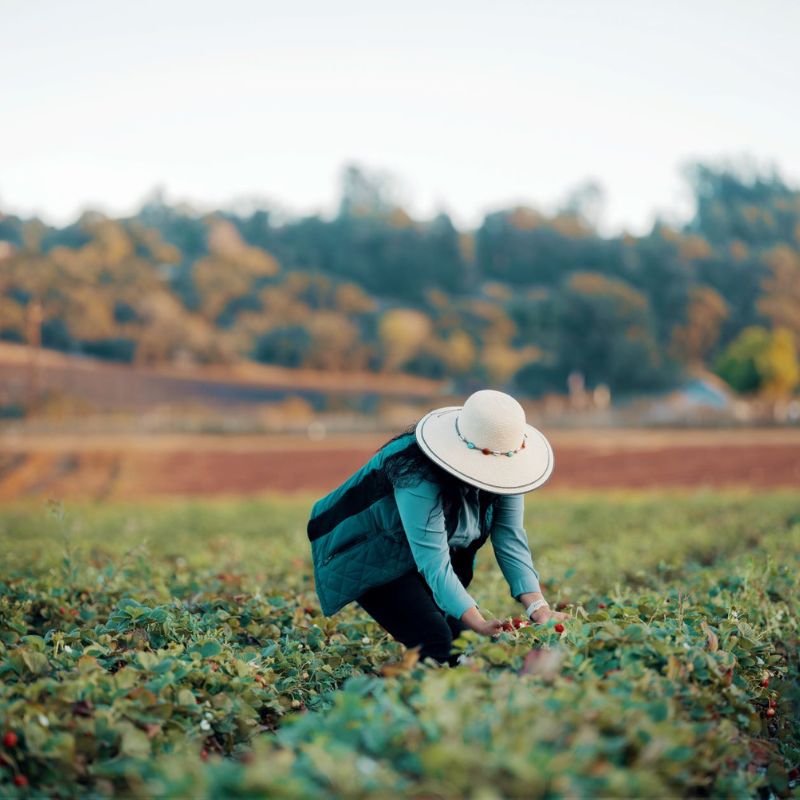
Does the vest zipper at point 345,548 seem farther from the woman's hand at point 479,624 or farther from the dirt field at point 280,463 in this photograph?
the dirt field at point 280,463

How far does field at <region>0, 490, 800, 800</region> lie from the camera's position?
7.80 ft

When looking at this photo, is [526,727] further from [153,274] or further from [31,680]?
[153,274]

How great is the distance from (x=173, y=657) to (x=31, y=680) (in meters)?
0.53

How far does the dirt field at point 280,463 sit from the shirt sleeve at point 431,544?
20155mm

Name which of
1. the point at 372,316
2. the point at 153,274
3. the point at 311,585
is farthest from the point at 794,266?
the point at 311,585

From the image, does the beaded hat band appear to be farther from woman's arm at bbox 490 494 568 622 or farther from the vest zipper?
the vest zipper

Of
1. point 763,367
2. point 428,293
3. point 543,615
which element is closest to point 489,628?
point 543,615

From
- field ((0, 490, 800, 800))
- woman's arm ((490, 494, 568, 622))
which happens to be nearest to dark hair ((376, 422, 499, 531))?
woman's arm ((490, 494, 568, 622))

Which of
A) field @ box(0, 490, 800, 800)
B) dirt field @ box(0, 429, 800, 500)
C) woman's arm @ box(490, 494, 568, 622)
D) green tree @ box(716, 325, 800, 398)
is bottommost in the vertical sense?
dirt field @ box(0, 429, 800, 500)

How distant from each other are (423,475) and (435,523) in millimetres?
192

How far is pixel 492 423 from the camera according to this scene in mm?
3912

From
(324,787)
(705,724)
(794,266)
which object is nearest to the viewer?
(324,787)

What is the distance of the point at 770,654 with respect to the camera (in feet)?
14.7

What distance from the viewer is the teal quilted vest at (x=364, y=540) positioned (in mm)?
4125
